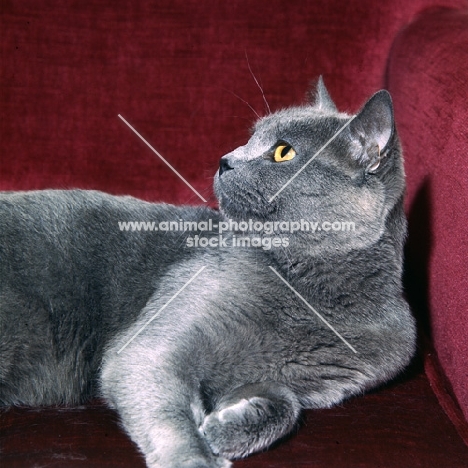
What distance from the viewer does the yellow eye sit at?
1.04 m

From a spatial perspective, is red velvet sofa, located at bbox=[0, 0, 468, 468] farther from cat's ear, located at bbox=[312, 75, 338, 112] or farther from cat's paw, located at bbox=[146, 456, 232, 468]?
cat's paw, located at bbox=[146, 456, 232, 468]

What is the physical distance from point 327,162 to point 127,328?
1.42 feet

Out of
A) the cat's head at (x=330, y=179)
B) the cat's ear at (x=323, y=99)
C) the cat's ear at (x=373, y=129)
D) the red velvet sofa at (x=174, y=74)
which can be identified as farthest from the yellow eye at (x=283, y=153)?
the red velvet sofa at (x=174, y=74)

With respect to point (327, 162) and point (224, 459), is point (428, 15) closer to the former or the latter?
point (327, 162)

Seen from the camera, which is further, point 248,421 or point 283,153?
point 283,153

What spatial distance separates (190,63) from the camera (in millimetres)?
1495

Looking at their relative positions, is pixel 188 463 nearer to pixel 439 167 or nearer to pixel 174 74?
pixel 439 167

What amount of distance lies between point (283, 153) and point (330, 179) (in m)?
0.10

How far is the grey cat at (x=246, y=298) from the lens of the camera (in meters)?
0.96

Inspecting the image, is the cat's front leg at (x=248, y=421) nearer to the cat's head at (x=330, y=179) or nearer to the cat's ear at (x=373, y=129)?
the cat's head at (x=330, y=179)

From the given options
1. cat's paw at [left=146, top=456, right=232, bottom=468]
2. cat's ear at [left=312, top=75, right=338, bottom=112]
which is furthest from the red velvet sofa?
cat's paw at [left=146, top=456, right=232, bottom=468]

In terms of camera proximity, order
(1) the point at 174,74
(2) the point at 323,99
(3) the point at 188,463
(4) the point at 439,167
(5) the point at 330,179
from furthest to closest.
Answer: (1) the point at 174,74 → (2) the point at 323,99 → (4) the point at 439,167 → (5) the point at 330,179 → (3) the point at 188,463

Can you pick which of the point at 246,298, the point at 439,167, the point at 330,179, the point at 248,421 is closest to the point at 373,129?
the point at 330,179

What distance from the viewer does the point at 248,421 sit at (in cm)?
88
